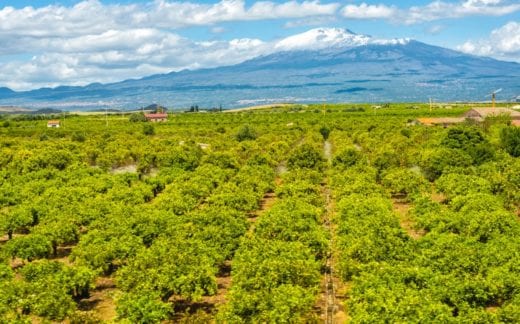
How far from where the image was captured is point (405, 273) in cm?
2380

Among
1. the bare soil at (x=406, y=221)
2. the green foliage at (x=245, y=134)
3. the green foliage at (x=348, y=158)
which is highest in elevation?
the green foliage at (x=245, y=134)

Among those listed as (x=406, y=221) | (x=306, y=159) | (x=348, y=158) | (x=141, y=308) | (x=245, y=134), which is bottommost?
(x=406, y=221)

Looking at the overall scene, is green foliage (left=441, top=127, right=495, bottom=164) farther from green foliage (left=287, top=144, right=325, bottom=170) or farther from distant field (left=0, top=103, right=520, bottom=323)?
green foliage (left=287, top=144, right=325, bottom=170)

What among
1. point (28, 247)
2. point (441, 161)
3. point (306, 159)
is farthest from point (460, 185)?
point (28, 247)

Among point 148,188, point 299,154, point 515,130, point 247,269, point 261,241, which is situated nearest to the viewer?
point 247,269

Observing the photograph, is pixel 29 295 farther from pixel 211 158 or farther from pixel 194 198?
pixel 211 158

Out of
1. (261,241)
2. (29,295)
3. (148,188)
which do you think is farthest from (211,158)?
(29,295)

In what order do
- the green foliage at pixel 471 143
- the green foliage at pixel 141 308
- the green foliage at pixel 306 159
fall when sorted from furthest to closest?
the green foliage at pixel 471 143 < the green foliage at pixel 306 159 < the green foliage at pixel 141 308

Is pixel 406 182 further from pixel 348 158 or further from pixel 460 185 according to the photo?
pixel 348 158

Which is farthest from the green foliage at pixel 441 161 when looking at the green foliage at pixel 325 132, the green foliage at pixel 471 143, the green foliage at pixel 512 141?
the green foliage at pixel 325 132

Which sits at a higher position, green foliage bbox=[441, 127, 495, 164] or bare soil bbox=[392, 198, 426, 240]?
green foliage bbox=[441, 127, 495, 164]

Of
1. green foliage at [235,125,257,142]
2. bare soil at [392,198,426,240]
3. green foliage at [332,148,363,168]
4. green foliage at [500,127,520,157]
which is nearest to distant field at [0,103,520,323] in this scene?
bare soil at [392,198,426,240]

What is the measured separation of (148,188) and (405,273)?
28.6 metres

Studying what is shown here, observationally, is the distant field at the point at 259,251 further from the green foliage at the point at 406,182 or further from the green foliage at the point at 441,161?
the green foliage at the point at 441,161
